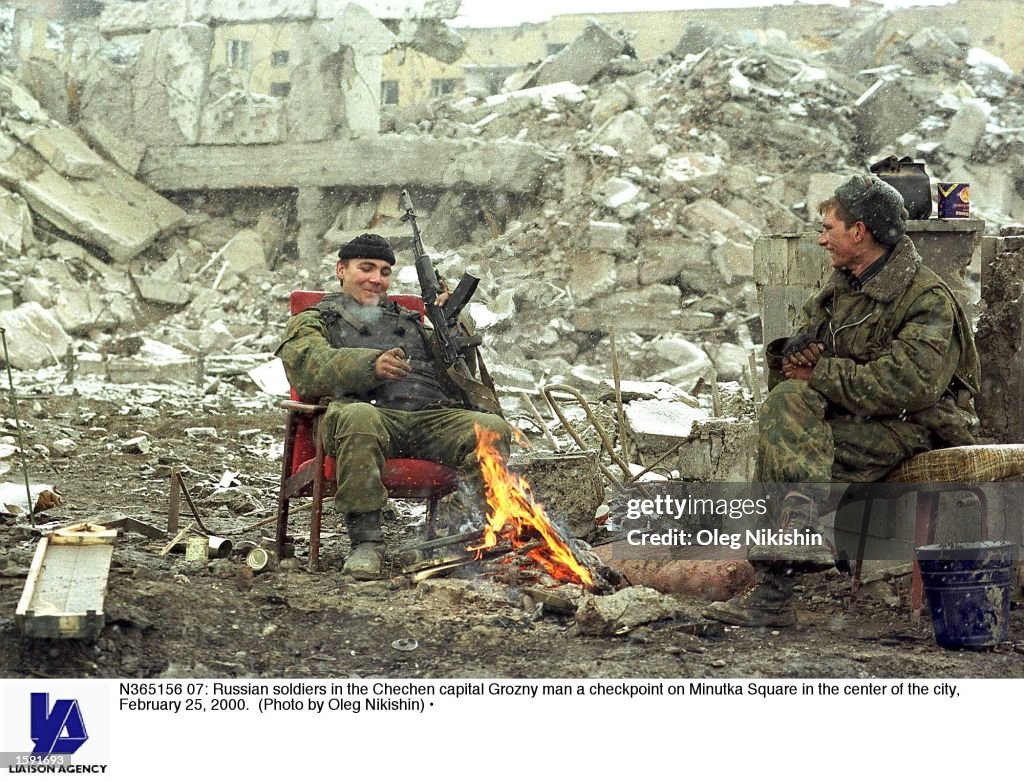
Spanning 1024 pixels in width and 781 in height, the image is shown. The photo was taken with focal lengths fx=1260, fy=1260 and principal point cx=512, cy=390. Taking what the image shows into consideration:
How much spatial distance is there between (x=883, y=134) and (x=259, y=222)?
776 centimetres

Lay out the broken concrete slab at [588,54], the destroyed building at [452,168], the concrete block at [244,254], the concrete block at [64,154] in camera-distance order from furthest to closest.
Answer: the broken concrete slab at [588,54] → the concrete block at [64,154] → the concrete block at [244,254] → the destroyed building at [452,168]

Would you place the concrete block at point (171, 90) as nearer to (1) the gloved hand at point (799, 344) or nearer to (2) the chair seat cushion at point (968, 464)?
(1) the gloved hand at point (799, 344)

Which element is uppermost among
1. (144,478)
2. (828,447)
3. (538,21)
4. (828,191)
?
(538,21)

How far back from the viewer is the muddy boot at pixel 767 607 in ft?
14.3

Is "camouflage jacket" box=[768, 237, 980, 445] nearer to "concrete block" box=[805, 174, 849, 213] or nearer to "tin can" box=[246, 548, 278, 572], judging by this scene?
"tin can" box=[246, 548, 278, 572]

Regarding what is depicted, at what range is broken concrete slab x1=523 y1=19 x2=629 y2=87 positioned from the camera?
626 inches

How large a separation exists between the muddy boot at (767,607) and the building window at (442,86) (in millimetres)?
12653

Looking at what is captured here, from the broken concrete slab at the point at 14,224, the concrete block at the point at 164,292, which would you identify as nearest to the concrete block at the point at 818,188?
the concrete block at the point at 164,292

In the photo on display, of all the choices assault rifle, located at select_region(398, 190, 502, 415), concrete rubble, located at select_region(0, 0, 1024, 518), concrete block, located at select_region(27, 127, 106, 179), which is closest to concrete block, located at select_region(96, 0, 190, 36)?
concrete rubble, located at select_region(0, 0, 1024, 518)

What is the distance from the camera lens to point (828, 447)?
4391 millimetres

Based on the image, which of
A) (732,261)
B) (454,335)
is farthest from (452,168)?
(454,335)

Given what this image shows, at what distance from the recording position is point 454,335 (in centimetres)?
559
